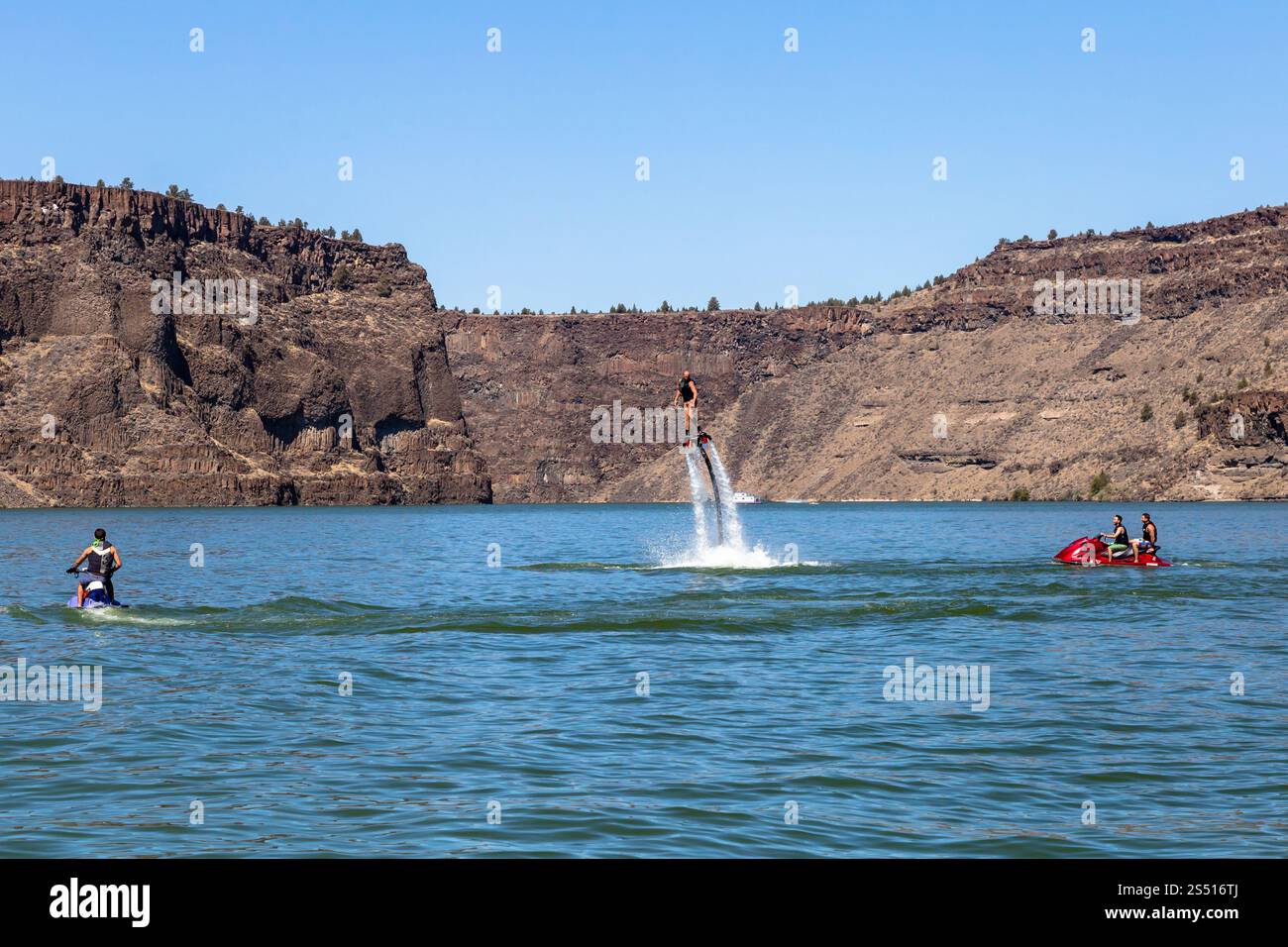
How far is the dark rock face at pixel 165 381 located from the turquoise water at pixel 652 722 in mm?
121262

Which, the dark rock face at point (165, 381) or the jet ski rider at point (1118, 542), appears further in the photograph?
the dark rock face at point (165, 381)

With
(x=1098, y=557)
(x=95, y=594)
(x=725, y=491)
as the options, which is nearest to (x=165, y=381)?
(x=725, y=491)

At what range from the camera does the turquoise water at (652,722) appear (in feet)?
44.8

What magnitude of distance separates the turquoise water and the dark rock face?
398 ft

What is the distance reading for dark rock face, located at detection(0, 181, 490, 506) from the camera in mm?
159250

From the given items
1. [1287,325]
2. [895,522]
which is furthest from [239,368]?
[1287,325]

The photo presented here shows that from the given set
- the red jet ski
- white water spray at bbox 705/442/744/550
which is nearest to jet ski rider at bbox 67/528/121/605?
white water spray at bbox 705/442/744/550

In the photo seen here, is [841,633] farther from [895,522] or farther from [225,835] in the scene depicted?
[895,522]

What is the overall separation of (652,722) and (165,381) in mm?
160132

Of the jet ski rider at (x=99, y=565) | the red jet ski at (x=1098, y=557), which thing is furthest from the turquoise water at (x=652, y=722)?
the red jet ski at (x=1098, y=557)

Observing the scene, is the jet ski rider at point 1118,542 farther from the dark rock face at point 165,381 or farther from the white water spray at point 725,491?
the dark rock face at point 165,381

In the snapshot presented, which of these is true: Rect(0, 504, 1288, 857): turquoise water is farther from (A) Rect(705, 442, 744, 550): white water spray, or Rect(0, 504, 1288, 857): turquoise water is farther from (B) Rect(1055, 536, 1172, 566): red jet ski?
(B) Rect(1055, 536, 1172, 566): red jet ski

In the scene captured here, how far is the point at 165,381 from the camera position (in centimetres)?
16938
